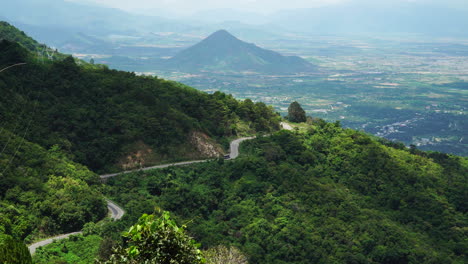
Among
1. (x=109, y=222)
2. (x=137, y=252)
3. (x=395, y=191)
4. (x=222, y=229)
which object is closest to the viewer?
(x=137, y=252)

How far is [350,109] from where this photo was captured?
158875mm

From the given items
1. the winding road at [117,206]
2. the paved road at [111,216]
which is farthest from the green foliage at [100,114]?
the paved road at [111,216]

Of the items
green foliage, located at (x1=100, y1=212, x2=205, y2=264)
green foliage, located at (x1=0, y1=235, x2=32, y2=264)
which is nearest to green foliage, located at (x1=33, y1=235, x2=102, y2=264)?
green foliage, located at (x1=0, y1=235, x2=32, y2=264)

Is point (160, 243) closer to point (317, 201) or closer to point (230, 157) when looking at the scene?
point (317, 201)

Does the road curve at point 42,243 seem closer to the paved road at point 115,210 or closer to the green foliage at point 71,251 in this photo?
the green foliage at point 71,251

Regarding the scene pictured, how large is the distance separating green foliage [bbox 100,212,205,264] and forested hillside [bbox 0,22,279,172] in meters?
40.8

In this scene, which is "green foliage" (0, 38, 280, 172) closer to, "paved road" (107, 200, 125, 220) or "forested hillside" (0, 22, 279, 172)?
"forested hillside" (0, 22, 279, 172)

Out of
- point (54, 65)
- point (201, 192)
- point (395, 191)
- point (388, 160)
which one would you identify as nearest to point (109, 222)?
point (201, 192)

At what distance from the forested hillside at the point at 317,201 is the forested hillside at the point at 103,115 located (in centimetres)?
522

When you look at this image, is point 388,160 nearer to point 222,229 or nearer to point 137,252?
point 222,229

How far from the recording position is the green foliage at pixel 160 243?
11492 mm

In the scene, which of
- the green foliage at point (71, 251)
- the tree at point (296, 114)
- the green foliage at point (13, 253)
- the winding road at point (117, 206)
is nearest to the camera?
the green foliage at point (13, 253)

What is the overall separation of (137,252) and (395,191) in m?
51.1

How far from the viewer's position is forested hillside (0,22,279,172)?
51.6 metres
